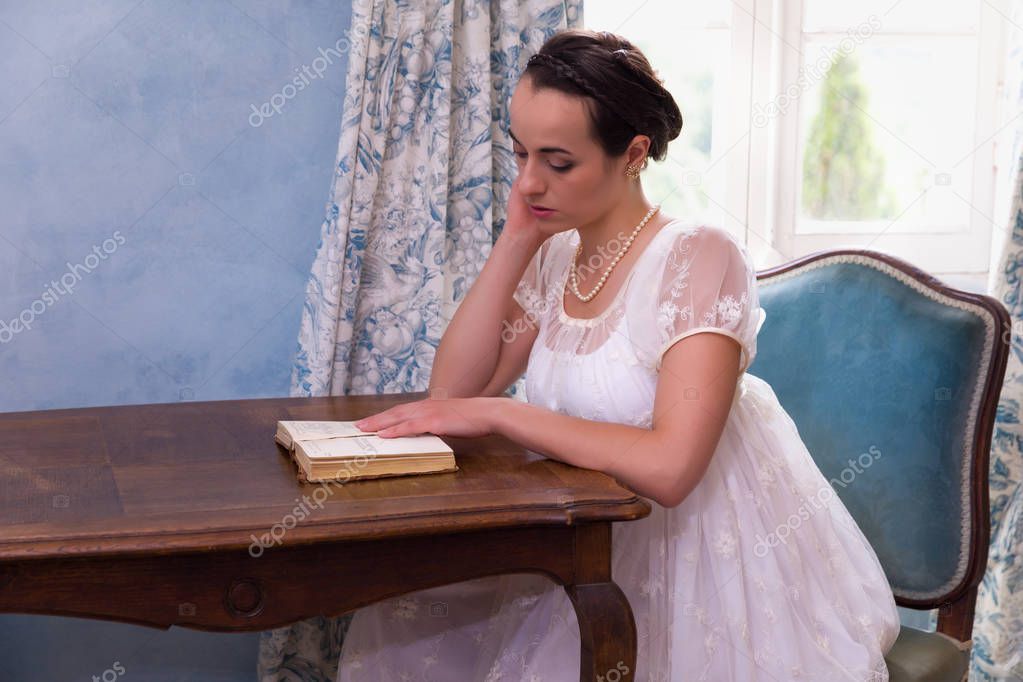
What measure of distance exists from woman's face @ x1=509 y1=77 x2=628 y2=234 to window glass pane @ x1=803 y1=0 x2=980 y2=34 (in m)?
1.17

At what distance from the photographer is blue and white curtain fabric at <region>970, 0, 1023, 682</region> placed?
89.6 inches

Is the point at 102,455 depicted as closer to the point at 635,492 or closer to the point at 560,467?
the point at 560,467

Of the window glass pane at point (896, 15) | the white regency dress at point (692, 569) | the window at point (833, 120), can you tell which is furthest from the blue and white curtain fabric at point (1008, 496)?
the white regency dress at point (692, 569)

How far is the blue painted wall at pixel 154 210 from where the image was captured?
6.62 ft

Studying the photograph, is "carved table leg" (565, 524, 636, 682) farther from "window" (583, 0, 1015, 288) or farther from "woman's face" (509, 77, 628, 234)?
"window" (583, 0, 1015, 288)

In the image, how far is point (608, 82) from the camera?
1602mm

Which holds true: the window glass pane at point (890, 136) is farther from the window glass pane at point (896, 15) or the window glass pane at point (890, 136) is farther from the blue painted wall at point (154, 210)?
the blue painted wall at point (154, 210)

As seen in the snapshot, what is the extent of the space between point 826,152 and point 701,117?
0.33m

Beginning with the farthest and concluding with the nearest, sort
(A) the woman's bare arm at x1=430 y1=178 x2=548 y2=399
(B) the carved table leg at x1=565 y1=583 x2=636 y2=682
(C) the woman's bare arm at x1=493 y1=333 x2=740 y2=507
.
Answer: (A) the woman's bare arm at x1=430 y1=178 x2=548 y2=399, (C) the woman's bare arm at x1=493 y1=333 x2=740 y2=507, (B) the carved table leg at x1=565 y1=583 x2=636 y2=682

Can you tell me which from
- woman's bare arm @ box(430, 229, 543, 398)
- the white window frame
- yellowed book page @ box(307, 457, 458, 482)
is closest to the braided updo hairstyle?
woman's bare arm @ box(430, 229, 543, 398)

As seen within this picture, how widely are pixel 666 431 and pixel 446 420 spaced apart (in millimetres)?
317

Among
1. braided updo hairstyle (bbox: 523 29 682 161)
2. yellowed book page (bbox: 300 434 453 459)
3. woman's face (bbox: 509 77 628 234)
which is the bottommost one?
yellowed book page (bbox: 300 434 453 459)

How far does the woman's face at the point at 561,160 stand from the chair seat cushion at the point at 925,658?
830 mm

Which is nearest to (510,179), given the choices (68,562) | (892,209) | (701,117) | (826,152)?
(701,117)
